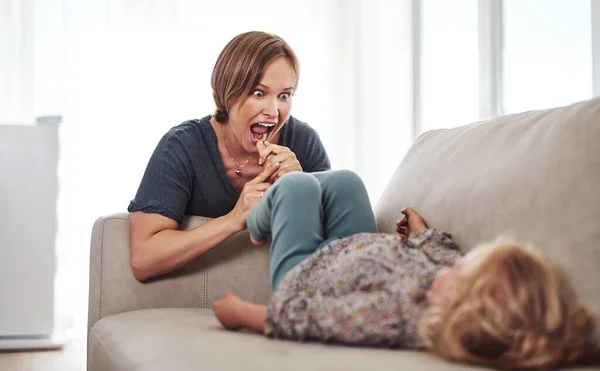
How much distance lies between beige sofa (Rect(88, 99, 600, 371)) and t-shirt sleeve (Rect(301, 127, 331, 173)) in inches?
14.4

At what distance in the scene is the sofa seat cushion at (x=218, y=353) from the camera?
973mm

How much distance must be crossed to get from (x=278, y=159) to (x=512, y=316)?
101 centimetres

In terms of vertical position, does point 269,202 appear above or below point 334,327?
above

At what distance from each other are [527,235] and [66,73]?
2.89m

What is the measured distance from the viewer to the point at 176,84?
3.73m

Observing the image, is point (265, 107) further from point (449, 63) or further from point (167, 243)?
point (449, 63)

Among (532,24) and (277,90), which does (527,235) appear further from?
(532,24)

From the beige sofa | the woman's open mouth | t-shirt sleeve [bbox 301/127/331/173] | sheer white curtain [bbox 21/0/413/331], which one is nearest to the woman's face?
the woman's open mouth

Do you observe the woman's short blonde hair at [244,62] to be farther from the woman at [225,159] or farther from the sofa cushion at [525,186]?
the sofa cushion at [525,186]

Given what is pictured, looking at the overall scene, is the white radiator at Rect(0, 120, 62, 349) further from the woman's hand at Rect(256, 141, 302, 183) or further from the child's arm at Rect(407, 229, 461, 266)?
the child's arm at Rect(407, 229, 461, 266)

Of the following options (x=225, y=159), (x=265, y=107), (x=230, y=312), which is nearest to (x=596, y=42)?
(x=265, y=107)

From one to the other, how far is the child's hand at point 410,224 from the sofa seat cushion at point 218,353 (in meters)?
0.42

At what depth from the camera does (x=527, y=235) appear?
3.82ft

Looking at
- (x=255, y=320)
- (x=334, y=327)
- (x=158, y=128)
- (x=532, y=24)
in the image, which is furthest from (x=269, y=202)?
(x=158, y=128)
